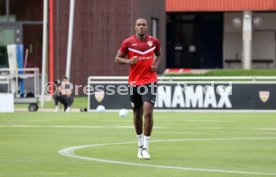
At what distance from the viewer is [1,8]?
42781 mm

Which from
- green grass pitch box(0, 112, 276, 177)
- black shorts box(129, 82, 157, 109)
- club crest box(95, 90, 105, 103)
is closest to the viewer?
green grass pitch box(0, 112, 276, 177)

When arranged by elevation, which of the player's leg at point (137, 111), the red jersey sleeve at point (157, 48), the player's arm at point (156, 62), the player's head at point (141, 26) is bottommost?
the player's leg at point (137, 111)

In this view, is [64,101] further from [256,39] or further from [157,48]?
[256,39]

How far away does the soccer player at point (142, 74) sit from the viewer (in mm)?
15070

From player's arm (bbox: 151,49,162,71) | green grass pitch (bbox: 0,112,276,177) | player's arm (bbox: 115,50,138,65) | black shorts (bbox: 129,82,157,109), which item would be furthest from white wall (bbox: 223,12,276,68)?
black shorts (bbox: 129,82,157,109)

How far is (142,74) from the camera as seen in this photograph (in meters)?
15.2

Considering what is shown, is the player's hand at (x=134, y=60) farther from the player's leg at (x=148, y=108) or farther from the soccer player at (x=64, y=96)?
the soccer player at (x=64, y=96)

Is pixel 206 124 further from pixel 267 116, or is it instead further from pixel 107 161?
pixel 107 161

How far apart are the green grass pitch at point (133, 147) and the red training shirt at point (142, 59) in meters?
A: 1.18

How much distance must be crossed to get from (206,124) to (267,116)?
15.4 feet

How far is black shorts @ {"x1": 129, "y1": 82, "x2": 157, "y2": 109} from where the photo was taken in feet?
49.6

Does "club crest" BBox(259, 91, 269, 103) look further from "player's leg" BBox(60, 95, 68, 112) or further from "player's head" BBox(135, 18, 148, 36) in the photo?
"player's head" BBox(135, 18, 148, 36)

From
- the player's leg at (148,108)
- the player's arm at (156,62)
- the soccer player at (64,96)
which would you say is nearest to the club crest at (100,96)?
the soccer player at (64,96)

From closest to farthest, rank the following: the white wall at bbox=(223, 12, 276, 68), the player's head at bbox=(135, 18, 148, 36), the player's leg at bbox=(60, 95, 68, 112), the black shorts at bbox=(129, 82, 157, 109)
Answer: the player's head at bbox=(135, 18, 148, 36), the black shorts at bbox=(129, 82, 157, 109), the player's leg at bbox=(60, 95, 68, 112), the white wall at bbox=(223, 12, 276, 68)
